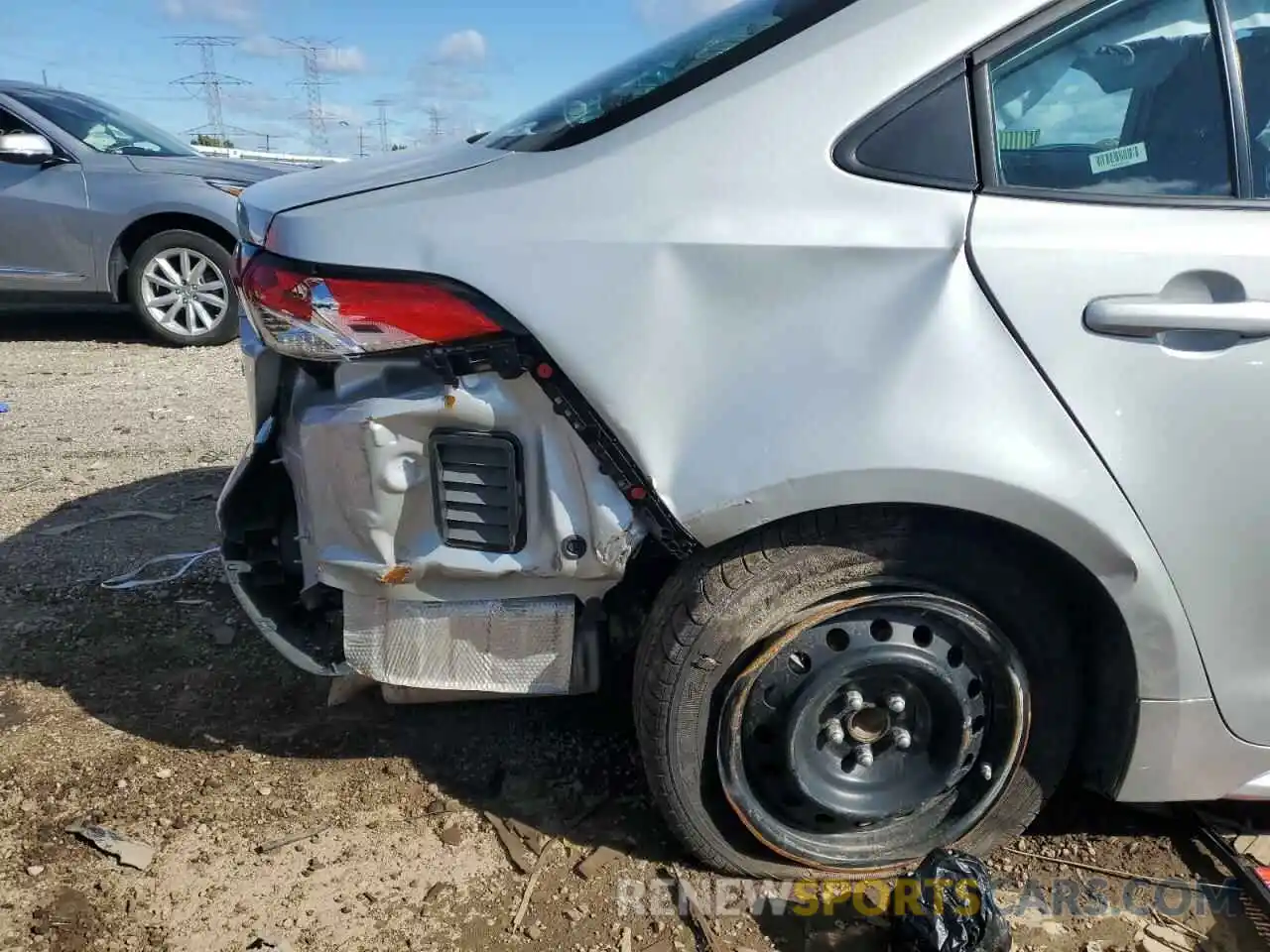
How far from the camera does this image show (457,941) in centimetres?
201

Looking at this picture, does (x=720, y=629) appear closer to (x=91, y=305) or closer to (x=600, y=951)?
(x=600, y=951)

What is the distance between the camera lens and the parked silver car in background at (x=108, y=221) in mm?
6891

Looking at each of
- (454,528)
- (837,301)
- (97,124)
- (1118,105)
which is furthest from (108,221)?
(1118,105)

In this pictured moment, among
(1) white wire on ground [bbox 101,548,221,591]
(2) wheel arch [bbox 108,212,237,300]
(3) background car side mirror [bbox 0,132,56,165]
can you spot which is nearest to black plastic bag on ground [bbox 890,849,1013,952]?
(1) white wire on ground [bbox 101,548,221,591]

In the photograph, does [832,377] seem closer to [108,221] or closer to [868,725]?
[868,725]

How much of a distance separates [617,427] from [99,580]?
2.57m

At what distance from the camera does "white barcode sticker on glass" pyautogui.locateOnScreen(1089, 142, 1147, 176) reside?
1.77m

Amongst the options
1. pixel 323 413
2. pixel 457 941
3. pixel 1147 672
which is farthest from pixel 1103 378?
pixel 457 941

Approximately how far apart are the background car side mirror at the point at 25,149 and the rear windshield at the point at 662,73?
5.94 metres

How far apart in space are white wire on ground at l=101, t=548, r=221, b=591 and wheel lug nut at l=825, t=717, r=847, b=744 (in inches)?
97.4

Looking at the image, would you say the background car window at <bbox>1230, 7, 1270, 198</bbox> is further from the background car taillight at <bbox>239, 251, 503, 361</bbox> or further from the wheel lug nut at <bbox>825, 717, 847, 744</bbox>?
the background car taillight at <bbox>239, 251, 503, 361</bbox>

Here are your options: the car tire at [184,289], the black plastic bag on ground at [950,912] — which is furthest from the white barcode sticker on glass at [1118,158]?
the car tire at [184,289]

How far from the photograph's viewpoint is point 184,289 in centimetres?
720

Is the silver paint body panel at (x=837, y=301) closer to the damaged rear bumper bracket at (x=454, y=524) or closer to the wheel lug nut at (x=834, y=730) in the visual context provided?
the damaged rear bumper bracket at (x=454, y=524)
